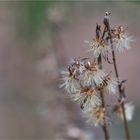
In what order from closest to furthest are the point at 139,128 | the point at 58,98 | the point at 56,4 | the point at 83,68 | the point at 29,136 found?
the point at 83,68 < the point at 58,98 < the point at 56,4 < the point at 139,128 < the point at 29,136

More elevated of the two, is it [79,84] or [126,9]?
[126,9]

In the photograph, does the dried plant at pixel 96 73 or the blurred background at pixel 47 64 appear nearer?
the dried plant at pixel 96 73

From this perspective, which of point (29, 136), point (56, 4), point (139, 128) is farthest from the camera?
point (29, 136)

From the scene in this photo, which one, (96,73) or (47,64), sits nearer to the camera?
(96,73)

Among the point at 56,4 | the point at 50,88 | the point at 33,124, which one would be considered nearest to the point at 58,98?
the point at 50,88

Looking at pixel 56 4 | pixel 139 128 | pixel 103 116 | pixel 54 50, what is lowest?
pixel 139 128

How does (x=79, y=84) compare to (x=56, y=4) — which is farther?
(x=56, y=4)

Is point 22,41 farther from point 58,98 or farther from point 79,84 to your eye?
point 79,84

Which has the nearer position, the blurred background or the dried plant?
the dried plant
